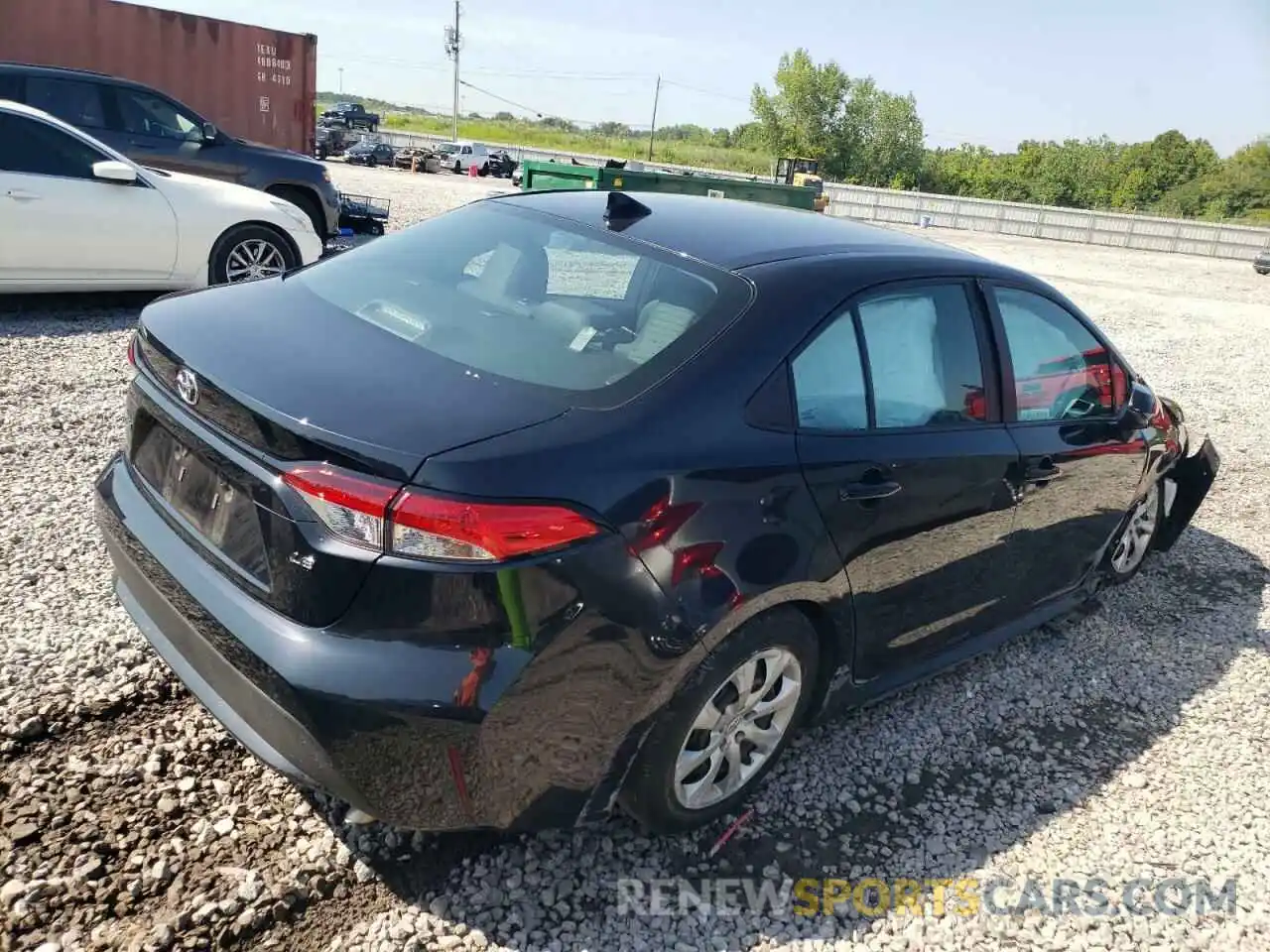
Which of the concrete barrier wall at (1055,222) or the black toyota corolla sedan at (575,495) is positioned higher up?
the concrete barrier wall at (1055,222)

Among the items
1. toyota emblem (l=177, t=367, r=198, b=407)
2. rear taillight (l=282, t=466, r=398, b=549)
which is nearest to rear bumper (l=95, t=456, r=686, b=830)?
rear taillight (l=282, t=466, r=398, b=549)

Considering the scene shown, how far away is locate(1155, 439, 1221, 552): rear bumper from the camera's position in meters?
4.78

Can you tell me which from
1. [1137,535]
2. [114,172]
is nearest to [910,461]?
[1137,535]

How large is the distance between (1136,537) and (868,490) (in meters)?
2.65

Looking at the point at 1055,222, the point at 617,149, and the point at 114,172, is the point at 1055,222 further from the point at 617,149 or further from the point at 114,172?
the point at 617,149

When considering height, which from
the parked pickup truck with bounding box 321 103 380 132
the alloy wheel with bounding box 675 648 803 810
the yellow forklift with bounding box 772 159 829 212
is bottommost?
the alloy wheel with bounding box 675 648 803 810

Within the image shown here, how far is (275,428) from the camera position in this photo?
207cm

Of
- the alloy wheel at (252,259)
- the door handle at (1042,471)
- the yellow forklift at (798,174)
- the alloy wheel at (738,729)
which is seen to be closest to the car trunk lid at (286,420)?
the alloy wheel at (738,729)

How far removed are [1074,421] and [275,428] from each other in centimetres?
285

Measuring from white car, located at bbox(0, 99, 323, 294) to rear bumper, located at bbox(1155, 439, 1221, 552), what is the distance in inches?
221

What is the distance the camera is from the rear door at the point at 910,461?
2605 millimetres

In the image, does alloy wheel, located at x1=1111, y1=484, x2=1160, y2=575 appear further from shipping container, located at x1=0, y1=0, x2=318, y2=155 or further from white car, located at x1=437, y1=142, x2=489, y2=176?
white car, located at x1=437, y1=142, x2=489, y2=176

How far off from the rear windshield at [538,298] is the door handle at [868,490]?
566 millimetres

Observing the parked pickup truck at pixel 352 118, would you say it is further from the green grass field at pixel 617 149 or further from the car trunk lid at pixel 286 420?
the car trunk lid at pixel 286 420
